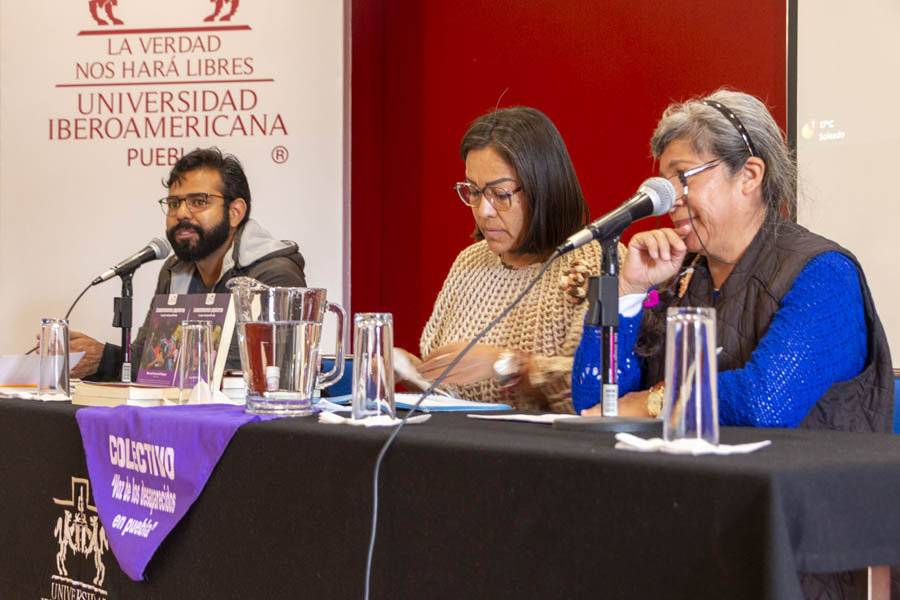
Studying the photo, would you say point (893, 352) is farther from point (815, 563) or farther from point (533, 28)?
A: point (815, 563)

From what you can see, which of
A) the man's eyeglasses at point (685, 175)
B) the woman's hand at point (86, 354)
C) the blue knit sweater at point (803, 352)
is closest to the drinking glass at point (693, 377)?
the blue knit sweater at point (803, 352)

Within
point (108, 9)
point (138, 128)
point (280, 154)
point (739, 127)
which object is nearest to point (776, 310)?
point (739, 127)

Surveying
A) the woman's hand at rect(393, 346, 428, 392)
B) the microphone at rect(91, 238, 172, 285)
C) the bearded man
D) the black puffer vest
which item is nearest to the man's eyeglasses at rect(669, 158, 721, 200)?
the black puffer vest

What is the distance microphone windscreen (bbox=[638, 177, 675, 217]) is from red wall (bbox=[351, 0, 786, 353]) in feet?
5.84

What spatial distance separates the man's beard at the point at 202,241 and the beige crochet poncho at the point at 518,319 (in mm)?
1175

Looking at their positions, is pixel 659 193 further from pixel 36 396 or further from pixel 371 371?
pixel 36 396

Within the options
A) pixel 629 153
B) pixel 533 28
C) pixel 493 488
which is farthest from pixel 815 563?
pixel 533 28

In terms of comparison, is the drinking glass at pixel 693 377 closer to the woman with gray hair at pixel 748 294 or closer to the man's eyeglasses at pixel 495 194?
the woman with gray hair at pixel 748 294

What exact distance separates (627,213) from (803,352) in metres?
0.44

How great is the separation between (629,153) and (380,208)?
0.98m

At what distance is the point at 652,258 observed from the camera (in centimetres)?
179

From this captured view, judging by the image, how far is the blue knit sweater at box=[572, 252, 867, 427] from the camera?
4.79ft

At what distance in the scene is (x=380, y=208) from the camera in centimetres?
370

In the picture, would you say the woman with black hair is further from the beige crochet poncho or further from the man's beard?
the man's beard
